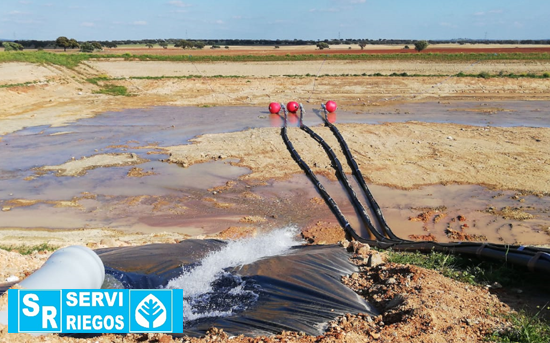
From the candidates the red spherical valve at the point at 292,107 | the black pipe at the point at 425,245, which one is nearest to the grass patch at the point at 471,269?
the black pipe at the point at 425,245

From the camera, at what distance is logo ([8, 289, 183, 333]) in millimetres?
3982

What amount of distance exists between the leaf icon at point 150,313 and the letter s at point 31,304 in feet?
3.01

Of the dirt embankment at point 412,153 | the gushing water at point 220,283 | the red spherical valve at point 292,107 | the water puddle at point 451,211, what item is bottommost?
the gushing water at point 220,283

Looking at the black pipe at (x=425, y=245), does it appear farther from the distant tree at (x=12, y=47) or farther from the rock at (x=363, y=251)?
the distant tree at (x=12, y=47)

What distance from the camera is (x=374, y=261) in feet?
20.1

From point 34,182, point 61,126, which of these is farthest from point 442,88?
point 34,182

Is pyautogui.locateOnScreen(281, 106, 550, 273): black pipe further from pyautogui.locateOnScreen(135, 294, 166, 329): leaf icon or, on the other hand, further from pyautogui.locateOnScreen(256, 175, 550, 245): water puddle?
pyautogui.locateOnScreen(135, 294, 166, 329): leaf icon

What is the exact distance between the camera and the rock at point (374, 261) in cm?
607

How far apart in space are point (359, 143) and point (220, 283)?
9.52 metres

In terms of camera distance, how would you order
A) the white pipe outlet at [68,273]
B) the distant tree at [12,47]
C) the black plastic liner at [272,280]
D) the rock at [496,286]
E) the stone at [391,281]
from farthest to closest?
the distant tree at [12,47], the rock at [496,286], the stone at [391,281], the black plastic liner at [272,280], the white pipe outlet at [68,273]

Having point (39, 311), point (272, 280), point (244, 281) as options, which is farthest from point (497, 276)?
point (39, 311)

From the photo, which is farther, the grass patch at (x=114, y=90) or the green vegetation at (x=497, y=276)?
the grass patch at (x=114, y=90)

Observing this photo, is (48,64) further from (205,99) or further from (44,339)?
(44,339)

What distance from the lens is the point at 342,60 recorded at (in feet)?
138
